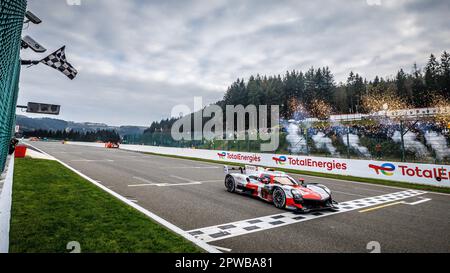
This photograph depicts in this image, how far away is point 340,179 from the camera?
14.6m

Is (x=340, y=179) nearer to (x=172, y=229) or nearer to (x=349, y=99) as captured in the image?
(x=172, y=229)

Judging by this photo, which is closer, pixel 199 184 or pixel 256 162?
pixel 199 184

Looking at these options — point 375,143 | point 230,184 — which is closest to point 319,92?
point 375,143

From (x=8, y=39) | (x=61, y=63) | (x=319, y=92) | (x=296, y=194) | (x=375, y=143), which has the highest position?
(x=319, y=92)

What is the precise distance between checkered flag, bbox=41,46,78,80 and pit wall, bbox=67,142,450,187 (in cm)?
1560

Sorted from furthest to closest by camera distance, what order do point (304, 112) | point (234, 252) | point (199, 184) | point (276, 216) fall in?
point (304, 112) < point (199, 184) < point (276, 216) < point (234, 252)

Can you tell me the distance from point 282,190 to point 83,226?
5127 millimetres

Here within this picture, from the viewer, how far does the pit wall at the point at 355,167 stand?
1255 centimetres

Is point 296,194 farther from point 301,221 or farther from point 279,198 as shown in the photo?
point 301,221

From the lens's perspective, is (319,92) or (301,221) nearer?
(301,221)

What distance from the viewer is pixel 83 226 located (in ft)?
15.9
